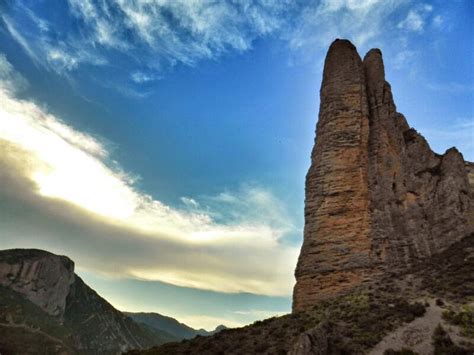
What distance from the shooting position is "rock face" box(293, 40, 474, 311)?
113ft

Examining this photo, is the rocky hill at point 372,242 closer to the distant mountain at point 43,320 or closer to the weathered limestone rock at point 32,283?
the distant mountain at point 43,320

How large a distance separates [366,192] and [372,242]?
217 inches

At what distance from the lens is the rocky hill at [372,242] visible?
873 inches

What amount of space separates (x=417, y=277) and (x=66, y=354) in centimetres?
13639

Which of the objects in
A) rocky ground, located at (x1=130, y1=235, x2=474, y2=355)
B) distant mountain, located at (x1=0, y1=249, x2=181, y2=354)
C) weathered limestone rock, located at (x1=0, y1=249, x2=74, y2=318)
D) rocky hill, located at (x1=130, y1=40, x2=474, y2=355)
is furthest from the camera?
weathered limestone rock, located at (x1=0, y1=249, x2=74, y2=318)

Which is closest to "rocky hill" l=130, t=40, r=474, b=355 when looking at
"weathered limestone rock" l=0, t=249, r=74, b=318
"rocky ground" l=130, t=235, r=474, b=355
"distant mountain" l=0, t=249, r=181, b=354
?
"rocky ground" l=130, t=235, r=474, b=355

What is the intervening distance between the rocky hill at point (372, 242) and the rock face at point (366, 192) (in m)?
0.11

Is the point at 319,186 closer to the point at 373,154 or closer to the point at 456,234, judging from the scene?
the point at 373,154

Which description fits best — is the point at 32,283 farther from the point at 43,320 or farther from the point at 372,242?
the point at 372,242

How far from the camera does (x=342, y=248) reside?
34.8 metres

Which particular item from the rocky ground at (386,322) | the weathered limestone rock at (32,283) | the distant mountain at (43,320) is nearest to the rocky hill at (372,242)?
the rocky ground at (386,322)

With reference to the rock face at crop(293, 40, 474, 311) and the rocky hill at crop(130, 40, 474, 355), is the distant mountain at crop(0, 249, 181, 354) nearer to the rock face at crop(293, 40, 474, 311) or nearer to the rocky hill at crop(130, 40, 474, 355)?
the rocky hill at crop(130, 40, 474, 355)

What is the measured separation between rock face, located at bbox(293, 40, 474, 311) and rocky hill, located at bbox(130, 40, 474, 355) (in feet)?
0.37

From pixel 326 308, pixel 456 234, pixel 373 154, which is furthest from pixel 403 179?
pixel 326 308
